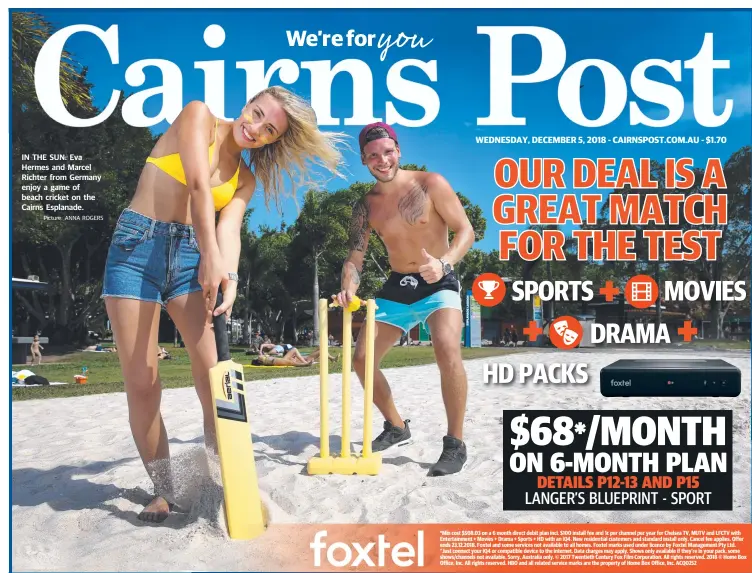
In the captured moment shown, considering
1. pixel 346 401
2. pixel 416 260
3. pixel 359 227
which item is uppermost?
pixel 359 227

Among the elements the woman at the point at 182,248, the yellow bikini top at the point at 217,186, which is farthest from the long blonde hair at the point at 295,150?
the yellow bikini top at the point at 217,186

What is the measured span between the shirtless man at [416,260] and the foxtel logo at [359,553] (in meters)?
0.54

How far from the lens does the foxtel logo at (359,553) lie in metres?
3.29

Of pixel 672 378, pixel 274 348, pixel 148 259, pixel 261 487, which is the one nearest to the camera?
pixel 148 259

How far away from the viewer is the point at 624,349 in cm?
357

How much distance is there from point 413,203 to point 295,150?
71cm

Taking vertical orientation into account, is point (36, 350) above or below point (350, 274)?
below

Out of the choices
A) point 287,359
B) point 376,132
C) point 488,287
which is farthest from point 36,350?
point 488,287

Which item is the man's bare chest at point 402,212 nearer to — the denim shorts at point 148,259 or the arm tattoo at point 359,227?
the arm tattoo at point 359,227

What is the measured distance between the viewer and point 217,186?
11.3ft

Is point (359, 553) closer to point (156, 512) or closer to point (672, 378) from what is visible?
point (156, 512)

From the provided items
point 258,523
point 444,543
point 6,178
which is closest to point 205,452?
point 258,523

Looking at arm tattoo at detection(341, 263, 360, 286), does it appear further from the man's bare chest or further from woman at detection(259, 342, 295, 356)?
woman at detection(259, 342, 295, 356)

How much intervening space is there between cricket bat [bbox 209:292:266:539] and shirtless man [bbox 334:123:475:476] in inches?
30.4
